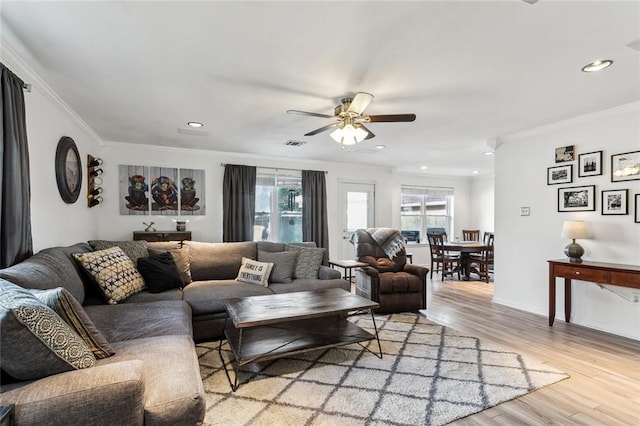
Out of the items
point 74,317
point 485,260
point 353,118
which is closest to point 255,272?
point 353,118

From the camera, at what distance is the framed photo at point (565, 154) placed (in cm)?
372

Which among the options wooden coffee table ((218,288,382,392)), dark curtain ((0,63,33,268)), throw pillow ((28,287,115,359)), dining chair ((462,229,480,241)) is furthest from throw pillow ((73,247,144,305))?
dining chair ((462,229,480,241))

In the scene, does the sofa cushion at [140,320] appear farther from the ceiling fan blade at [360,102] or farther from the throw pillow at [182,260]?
the ceiling fan blade at [360,102]

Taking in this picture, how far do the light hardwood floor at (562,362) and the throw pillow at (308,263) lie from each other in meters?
1.53

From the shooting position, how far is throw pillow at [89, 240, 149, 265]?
3.33 metres

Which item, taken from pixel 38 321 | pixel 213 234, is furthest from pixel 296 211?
pixel 38 321

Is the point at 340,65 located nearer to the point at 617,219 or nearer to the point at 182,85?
the point at 182,85

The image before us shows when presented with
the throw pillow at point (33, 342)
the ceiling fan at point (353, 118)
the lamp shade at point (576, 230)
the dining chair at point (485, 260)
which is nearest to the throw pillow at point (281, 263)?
the ceiling fan at point (353, 118)

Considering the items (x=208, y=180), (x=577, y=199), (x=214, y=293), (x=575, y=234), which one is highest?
(x=208, y=180)

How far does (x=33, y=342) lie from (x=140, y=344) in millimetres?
688

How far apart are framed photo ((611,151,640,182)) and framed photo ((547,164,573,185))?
1.33 ft

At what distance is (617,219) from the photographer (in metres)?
3.34

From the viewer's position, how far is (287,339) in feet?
8.57

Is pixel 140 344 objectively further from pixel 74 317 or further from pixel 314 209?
pixel 314 209
